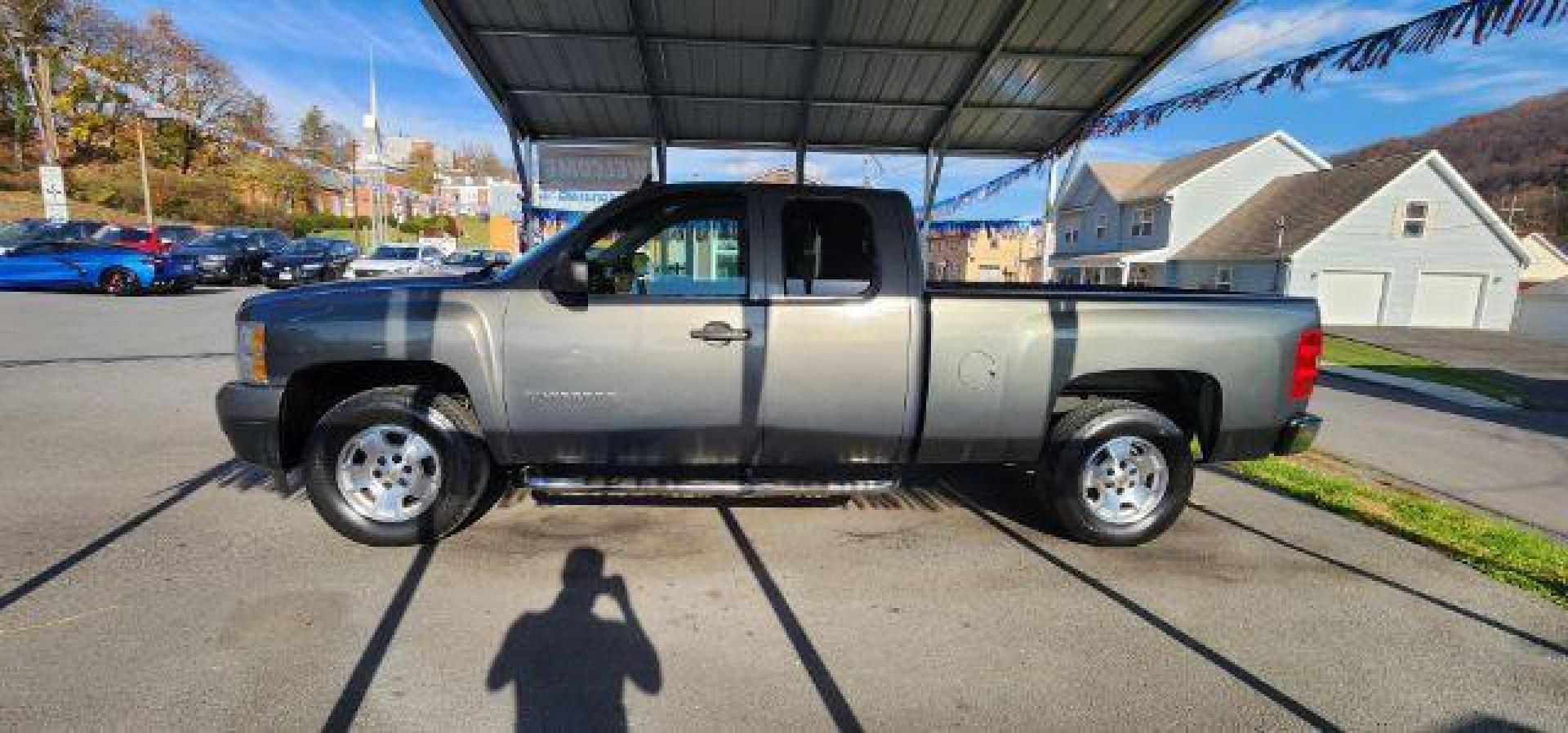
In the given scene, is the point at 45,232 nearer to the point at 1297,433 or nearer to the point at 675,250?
the point at 675,250

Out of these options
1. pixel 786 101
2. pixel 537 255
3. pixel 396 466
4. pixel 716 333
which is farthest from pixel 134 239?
pixel 716 333

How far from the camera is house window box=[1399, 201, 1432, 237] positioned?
27.0 metres

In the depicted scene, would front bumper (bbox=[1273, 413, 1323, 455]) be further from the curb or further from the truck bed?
the curb

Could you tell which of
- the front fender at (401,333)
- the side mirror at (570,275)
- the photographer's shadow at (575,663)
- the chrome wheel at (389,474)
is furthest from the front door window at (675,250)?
the photographer's shadow at (575,663)

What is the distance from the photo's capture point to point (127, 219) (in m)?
33.2

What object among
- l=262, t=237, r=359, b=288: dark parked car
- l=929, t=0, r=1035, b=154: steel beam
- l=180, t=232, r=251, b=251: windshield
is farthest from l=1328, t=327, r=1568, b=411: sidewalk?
l=180, t=232, r=251, b=251: windshield

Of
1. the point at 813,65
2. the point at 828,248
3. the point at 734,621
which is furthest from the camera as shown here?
the point at 813,65

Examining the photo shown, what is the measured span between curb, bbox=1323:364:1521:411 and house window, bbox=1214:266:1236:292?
52.4ft

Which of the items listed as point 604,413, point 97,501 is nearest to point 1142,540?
point 604,413

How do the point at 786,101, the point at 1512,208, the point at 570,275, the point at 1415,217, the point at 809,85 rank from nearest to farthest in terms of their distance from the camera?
the point at 570,275
the point at 809,85
the point at 786,101
the point at 1415,217
the point at 1512,208

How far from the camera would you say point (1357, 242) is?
2686cm

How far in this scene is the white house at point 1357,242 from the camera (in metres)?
26.8

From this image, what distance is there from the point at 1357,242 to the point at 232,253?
37219 mm

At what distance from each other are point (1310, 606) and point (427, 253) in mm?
26464
